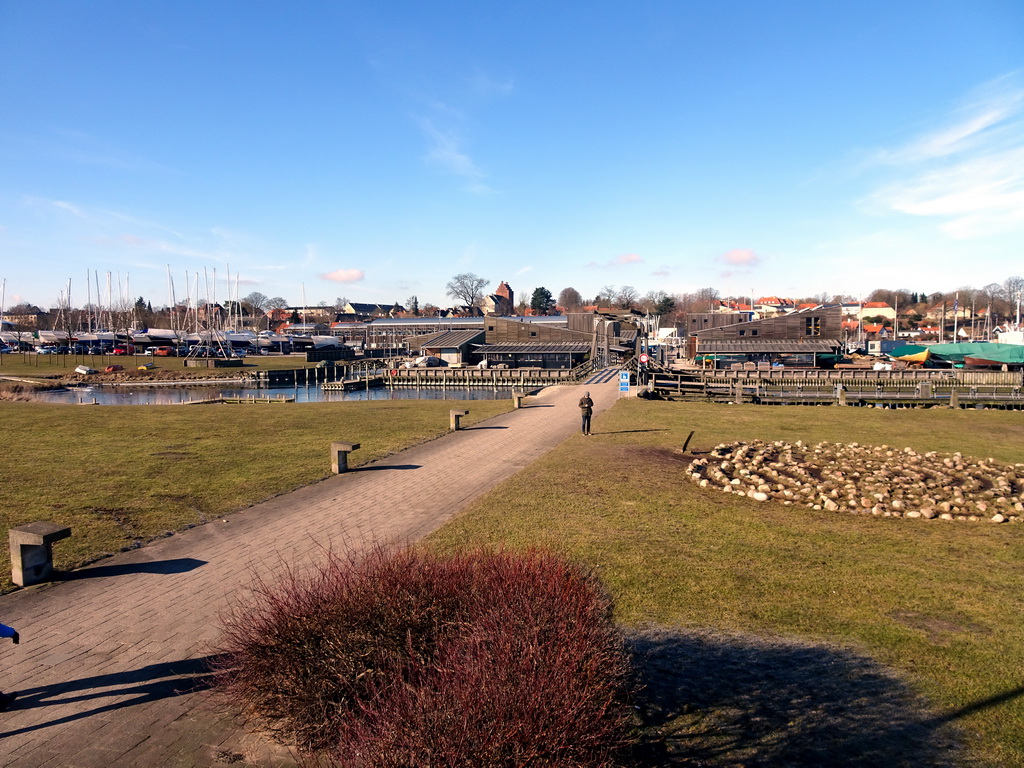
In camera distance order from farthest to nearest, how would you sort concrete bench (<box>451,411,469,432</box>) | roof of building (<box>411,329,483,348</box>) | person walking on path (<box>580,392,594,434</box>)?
roof of building (<box>411,329,483,348</box>), concrete bench (<box>451,411,469,432</box>), person walking on path (<box>580,392,594,434</box>)

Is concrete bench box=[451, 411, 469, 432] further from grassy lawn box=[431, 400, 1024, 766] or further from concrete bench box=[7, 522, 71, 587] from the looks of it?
concrete bench box=[7, 522, 71, 587]

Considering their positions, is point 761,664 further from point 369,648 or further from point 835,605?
point 369,648

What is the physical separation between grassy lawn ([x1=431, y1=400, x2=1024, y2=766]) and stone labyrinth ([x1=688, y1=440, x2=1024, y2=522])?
0.49m

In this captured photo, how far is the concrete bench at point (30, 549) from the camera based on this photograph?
9.13m

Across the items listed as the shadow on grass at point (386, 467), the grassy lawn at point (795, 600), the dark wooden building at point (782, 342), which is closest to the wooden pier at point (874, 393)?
the dark wooden building at point (782, 342)

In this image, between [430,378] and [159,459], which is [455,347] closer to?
[430,378]

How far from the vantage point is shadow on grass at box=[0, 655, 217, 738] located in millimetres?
6129

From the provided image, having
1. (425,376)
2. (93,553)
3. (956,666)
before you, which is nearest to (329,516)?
(93,553)

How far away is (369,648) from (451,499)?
346 inches

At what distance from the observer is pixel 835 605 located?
8625 millimetres

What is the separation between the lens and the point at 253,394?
197ft

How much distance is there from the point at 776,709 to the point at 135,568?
9.43 m

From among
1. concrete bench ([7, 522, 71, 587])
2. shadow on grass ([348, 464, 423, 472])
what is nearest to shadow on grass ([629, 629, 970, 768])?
concrete bench ([7, 522, 71, 587])

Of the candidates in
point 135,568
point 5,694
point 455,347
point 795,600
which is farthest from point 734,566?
point 455,347
